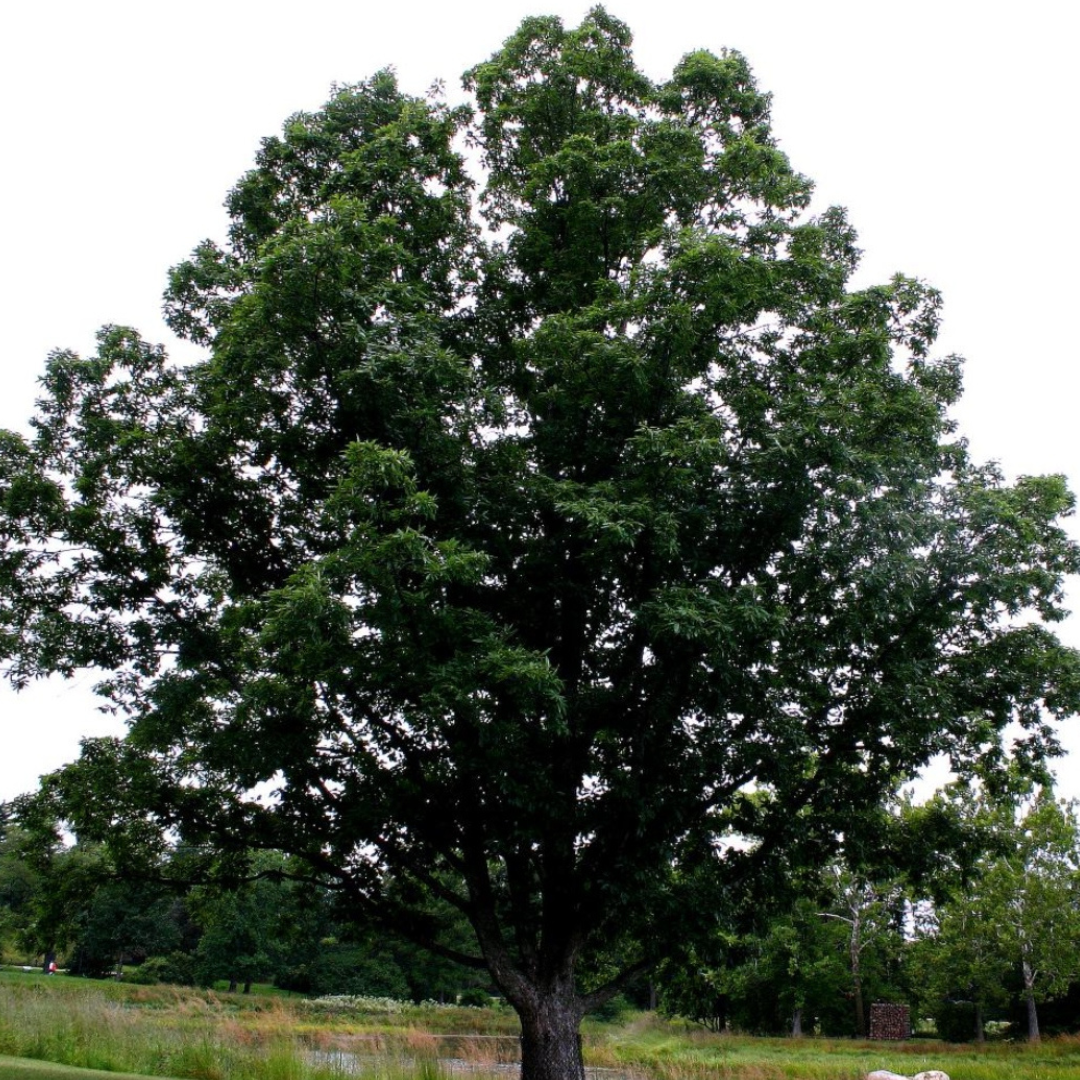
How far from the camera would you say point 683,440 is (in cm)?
804

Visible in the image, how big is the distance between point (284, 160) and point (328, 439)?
4490 mm

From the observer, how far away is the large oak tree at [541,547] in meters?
8.06

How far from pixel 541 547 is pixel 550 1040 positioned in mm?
5739

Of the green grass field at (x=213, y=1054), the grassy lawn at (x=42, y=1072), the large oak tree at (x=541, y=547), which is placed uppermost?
the large oak tree at (x=541, y=547)

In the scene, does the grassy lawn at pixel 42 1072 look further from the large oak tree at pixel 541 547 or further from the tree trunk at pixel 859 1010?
the tree trunk at pixel 859 1010

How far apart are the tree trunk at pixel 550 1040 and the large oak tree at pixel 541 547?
41 mm

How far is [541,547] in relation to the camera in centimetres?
930

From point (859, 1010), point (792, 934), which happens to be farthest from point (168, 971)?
point (859, 1010)

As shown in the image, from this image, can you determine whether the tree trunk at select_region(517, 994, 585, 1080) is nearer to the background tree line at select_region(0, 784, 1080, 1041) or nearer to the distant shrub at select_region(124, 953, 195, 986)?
the background tree line at select_region(0, 784, 1080, 1041)

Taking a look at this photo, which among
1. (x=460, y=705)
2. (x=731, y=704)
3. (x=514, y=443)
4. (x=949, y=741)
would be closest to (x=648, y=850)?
(x=731, y=704)

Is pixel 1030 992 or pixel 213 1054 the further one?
pixel 1030 992

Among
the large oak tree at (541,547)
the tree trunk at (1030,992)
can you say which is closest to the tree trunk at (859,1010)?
the tree trunk at (1030,992)

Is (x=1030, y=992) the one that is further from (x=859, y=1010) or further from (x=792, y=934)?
(x=792, y=934)

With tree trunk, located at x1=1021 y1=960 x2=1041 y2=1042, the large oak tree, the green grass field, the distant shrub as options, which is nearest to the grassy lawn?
the green grass field
